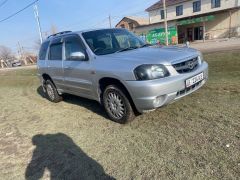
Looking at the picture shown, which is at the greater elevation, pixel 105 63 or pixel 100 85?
pixel 105 63

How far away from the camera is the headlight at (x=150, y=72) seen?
3857 mm

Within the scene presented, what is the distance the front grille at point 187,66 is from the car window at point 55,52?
10.8 feet

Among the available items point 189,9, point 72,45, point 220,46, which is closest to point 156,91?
point 72,45

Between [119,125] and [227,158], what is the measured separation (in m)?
2.14

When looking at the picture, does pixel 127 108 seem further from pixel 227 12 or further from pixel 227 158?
pixel 227 12

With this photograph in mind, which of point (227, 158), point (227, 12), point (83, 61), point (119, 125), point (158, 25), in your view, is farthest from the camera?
point (158, 25)

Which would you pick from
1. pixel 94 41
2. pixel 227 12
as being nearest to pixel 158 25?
pixel 227 12

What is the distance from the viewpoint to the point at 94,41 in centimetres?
510

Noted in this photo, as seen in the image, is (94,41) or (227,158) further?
(94,41)

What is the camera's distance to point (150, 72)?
386 cm

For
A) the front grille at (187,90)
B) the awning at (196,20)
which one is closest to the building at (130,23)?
the awning at (196,20)

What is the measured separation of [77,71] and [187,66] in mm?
2416

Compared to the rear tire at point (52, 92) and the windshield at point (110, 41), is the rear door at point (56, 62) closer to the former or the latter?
the rear tire at point (52, 92)

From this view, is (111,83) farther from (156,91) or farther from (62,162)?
(62,162)
